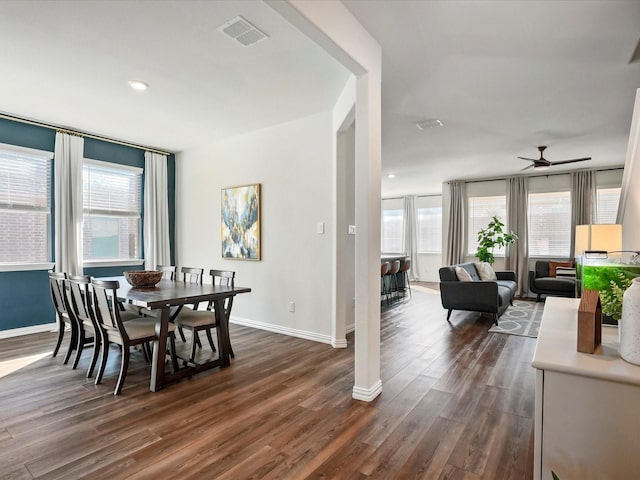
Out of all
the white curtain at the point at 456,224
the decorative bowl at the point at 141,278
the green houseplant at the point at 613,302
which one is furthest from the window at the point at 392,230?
the green houseplant at the point at 613,302

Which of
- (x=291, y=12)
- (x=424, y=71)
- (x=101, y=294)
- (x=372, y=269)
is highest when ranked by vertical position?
(x=424, y=71)

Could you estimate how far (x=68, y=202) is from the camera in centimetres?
471

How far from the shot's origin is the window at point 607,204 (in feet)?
22.5

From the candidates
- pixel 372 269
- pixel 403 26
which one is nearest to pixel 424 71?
pixel 403 26

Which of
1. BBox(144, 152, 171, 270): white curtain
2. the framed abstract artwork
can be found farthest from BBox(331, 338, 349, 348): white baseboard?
BBox(144, 152, 171, 270): white curtain

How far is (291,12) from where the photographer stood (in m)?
1.93

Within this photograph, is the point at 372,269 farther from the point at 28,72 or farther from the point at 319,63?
the point at 28,72

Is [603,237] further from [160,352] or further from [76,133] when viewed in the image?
[76,133]

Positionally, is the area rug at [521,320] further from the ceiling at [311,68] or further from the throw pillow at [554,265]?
the ceiling at [311,68]

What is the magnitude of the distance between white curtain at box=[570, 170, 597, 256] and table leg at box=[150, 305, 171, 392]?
296 inches

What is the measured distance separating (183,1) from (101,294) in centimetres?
219

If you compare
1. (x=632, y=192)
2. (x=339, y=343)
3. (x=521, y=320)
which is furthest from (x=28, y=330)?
(x=521, y=320)

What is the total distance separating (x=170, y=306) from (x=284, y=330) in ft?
6.20

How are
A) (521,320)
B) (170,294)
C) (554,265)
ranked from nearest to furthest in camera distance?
(170,294) < (521,320) < (554,265)
